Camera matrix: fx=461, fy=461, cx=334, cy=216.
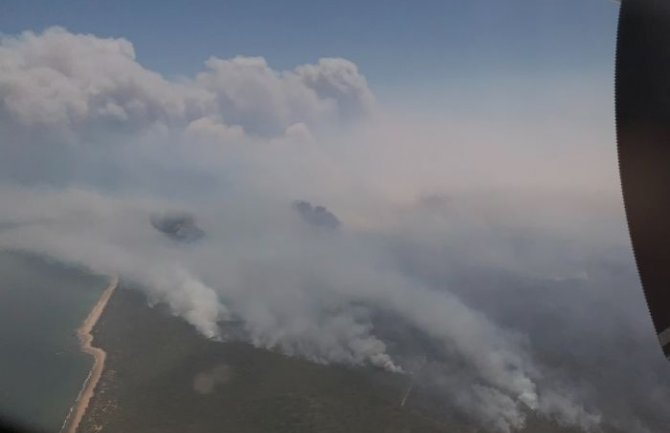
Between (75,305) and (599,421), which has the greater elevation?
(599,421)

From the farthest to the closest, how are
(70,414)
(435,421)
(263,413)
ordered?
(435,421) → (263,413) → (70,414)

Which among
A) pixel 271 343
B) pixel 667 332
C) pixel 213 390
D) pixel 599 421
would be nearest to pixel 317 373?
pixel 271 343

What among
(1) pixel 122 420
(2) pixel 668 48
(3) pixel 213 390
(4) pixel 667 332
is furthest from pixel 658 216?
(3) pixel 213 390

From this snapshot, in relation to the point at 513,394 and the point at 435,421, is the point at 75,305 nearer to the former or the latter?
the point at 435,421

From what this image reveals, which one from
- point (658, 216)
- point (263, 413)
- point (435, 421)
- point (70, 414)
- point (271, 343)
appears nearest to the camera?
point (658, 216)

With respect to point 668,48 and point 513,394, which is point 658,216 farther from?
point 513,394

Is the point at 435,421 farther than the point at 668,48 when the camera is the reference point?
Yes

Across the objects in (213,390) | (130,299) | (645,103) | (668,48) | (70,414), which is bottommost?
(70,414)
